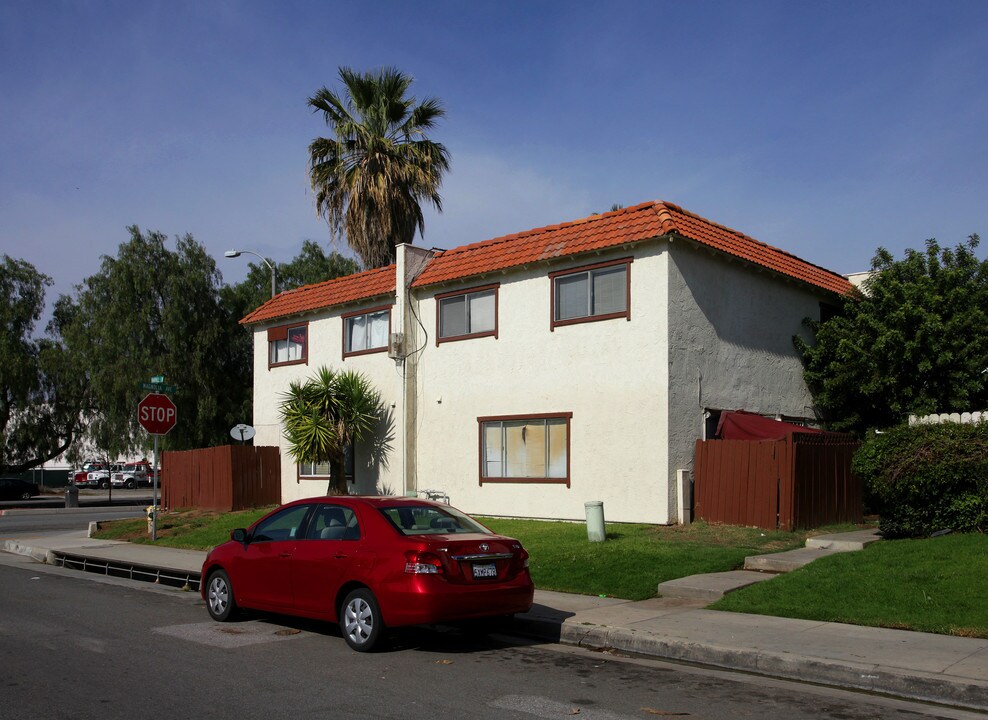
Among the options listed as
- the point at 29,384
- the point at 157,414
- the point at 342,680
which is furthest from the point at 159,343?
the point at 342,680

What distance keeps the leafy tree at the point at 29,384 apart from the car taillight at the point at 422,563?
37219 millimetres

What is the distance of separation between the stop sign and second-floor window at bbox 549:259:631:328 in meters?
8.25

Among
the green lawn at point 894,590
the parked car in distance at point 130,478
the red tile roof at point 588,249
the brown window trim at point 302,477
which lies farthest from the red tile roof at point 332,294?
the parked car in distance at point 130,478

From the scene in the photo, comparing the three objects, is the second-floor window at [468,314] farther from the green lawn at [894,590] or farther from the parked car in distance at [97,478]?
the parked car in distance at [97,478]

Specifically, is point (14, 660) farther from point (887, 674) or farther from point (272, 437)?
point (272, 437)

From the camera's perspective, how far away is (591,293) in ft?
59.1

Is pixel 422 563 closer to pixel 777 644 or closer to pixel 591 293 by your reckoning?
pixel 777 644

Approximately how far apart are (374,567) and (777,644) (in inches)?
150

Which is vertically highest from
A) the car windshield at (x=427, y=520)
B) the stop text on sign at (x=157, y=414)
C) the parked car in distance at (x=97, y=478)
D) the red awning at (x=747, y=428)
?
the stop text on sign at (x=157, y=414)

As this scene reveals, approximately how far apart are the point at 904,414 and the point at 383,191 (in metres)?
15.4

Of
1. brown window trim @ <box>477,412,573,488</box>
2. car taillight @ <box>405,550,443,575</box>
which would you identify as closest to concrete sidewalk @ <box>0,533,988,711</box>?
car taillight @ <box>405,550,443,575</box>

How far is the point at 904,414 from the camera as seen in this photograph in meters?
19.4

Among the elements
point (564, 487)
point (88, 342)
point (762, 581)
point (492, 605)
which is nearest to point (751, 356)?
point (564, 487)

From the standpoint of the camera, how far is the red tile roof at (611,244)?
17.2 m
